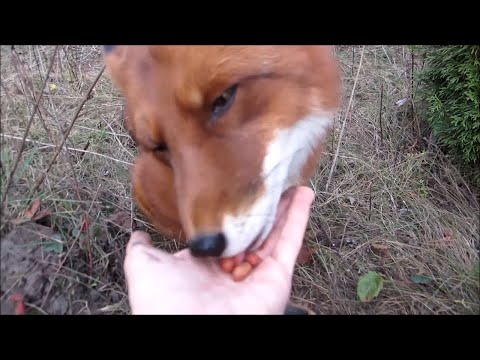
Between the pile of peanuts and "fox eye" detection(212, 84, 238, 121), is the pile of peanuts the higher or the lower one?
the lower one

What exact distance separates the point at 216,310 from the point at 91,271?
1117 mm

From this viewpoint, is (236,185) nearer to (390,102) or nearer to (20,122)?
(20,122)

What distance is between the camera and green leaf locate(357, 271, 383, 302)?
3119mm

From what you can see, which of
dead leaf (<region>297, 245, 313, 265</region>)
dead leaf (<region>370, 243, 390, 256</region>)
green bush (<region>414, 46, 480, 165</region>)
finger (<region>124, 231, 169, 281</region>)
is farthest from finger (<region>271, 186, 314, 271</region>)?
green bush (<region>414, 46, 480, 165</region>)

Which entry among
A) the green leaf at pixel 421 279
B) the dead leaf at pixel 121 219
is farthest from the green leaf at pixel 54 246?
the green leaf at pixel 421 279

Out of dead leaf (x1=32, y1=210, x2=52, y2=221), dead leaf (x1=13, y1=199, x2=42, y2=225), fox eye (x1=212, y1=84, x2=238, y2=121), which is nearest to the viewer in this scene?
fox eye (x1=212, y1=84, x2=238, y2=121)

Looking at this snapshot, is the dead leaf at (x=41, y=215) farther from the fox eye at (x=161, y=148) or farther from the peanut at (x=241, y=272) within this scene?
the peanut at (x=241, y=272)

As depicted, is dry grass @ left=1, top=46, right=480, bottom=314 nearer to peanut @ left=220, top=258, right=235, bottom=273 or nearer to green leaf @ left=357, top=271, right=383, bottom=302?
green leaf @ left=357, top=271, right=383, bottom=302

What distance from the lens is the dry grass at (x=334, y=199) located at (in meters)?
3.04

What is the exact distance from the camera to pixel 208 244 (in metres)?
2.00

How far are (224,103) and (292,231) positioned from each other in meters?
0.90

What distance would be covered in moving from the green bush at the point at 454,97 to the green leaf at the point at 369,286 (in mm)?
1351

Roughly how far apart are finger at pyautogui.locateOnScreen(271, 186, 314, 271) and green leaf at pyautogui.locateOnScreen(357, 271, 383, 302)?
0.79 metres

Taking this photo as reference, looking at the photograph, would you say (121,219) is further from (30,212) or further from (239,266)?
(239,266)
